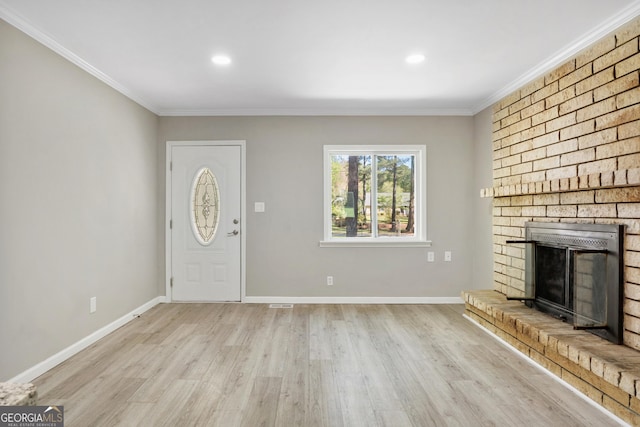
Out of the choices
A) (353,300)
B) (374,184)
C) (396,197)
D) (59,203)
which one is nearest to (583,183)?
(396,197)

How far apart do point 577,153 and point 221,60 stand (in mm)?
3002

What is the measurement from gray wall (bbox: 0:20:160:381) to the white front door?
553mm

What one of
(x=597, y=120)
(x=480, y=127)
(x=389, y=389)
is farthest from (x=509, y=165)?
(x=389, y=389)

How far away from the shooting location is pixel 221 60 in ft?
9.89

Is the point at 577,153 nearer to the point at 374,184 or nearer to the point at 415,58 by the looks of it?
the point at 415,58

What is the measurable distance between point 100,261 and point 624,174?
13.6ft

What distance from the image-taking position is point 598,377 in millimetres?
2135

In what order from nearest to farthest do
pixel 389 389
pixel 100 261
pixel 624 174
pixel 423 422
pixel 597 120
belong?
pixel 423 422
pixel 624 174
pixel 389 389
pixel 597 120
pixel 100 261

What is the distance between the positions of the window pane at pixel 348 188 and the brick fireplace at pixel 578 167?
4.77ft

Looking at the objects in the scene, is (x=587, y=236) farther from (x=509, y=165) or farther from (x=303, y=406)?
(x=303, y=406)

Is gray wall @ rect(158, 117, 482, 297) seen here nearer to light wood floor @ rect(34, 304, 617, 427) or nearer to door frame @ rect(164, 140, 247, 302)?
door frame @ rect(164, 140, 247, 302)

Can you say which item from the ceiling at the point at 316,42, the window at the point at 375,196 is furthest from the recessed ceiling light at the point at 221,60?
the window at the point at 375,196

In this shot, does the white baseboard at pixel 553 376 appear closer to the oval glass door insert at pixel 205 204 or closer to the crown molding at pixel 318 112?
the crown molding at pixel 318 112

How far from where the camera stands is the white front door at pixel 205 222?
449 centimetres
